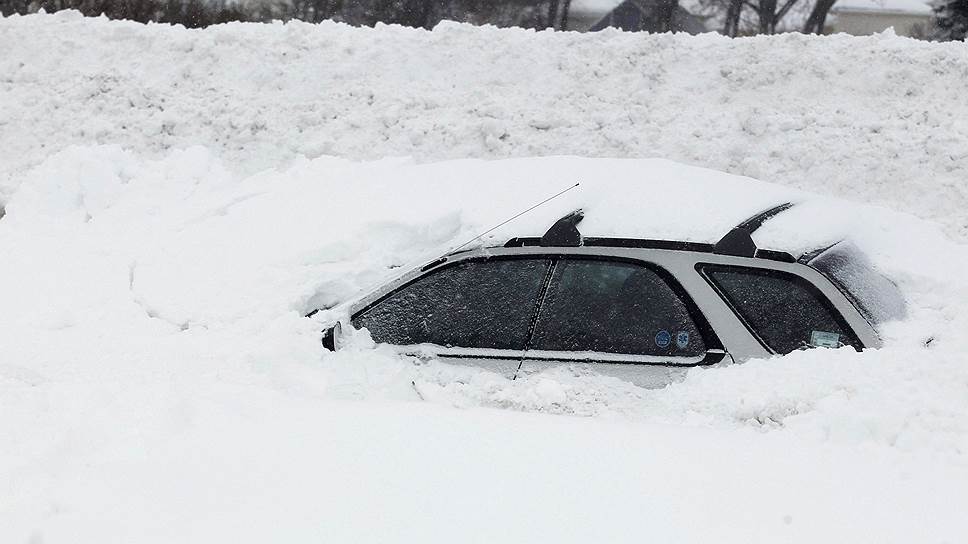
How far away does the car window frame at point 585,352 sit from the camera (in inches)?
174

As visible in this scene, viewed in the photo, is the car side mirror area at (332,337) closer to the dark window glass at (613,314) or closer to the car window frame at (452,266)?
the car window frame at (452,266)

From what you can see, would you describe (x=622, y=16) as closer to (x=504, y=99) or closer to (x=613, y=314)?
(x=504, y=99)

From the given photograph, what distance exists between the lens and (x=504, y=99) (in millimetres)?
9734

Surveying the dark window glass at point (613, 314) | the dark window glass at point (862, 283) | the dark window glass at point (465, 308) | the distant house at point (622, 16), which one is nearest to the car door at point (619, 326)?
the dark window glass at point (613, 314)

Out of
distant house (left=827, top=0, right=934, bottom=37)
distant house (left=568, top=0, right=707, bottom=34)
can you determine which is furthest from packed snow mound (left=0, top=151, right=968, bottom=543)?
distant house (left=827, top=0, right=934, bottom=37)

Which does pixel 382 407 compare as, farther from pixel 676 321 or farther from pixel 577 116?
pixel 577 116

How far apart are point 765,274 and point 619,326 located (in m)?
0.74

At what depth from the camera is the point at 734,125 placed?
9.05 m

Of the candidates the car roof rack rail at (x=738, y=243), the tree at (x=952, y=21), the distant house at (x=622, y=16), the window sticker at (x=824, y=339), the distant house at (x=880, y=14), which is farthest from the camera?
the distant house at (x=880, y=14)

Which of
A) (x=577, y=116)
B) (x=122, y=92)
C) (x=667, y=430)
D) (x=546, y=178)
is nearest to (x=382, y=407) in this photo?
(x=667, y=430)

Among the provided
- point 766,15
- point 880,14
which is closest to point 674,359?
point 766,15

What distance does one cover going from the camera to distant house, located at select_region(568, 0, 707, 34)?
17609 millimetres

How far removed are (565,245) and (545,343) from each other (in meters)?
0.50

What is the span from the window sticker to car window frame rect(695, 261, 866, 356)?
0.14ft
